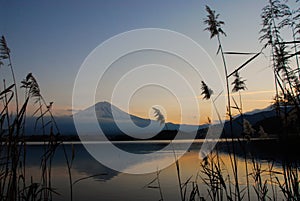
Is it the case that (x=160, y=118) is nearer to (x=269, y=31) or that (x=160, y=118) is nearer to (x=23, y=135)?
(x=269, y=31)

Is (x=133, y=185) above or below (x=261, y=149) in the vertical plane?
below

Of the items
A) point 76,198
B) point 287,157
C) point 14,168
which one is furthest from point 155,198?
point 14,168

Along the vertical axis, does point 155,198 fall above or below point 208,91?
below

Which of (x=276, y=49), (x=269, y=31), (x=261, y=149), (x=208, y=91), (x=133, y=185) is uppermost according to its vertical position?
(x=269, y=31)

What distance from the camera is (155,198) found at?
40.9 ft

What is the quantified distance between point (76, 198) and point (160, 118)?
366 inches

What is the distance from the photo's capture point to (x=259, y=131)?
559cm

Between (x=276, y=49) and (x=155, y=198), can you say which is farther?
(x=155, y=198)

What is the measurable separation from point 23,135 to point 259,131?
14.2ft

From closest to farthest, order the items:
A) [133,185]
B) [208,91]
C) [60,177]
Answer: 1. [208,91]
2. [133,185]
3. [60,177]

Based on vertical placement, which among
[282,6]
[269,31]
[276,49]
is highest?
[282,6]

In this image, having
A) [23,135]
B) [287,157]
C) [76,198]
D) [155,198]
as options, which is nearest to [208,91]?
[287,157]

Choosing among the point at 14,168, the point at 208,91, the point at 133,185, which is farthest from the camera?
the point at 133,185

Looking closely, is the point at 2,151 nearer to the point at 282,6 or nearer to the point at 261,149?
the point at 282,6
